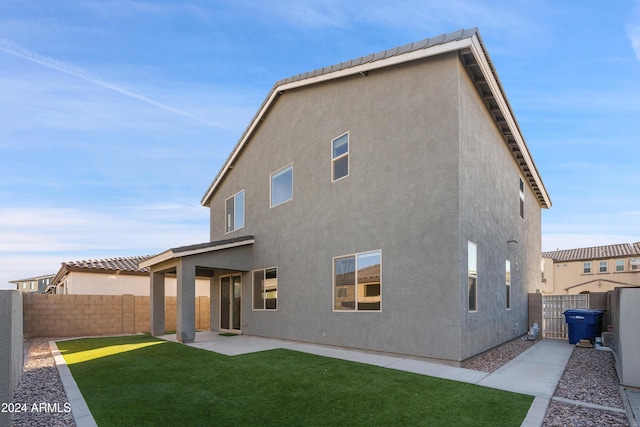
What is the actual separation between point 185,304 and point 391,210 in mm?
7918

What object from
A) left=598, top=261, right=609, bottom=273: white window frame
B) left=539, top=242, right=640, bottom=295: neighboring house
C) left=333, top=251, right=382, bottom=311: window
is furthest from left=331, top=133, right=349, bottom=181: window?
left=598, top=261, right=609, bottom=273: white window frame

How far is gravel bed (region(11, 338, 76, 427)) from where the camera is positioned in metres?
5.38

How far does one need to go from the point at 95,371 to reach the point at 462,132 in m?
10.0

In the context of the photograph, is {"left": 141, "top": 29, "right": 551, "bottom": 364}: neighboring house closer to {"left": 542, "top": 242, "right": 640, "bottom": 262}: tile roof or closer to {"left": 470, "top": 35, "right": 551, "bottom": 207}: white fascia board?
{"left": 470, "top": 35, "right": 551, "bottom": 207}: white fascia board

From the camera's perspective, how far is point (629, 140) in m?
17.5

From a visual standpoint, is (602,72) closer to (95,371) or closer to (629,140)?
(629,140)

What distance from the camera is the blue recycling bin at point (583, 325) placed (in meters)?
12.6

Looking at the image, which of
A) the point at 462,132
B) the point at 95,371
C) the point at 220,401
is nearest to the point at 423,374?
the point at 220,401

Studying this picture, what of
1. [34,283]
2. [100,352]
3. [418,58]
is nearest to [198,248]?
[100,352]

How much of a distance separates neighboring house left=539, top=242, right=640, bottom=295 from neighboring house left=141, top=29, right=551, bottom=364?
26895 millimetres

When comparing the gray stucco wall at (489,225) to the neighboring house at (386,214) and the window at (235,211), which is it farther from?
the window at (235,211)

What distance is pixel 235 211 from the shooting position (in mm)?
18094

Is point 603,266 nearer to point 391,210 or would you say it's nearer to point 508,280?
point 508,280

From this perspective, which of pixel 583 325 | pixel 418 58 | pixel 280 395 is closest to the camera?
pixel 280 395
